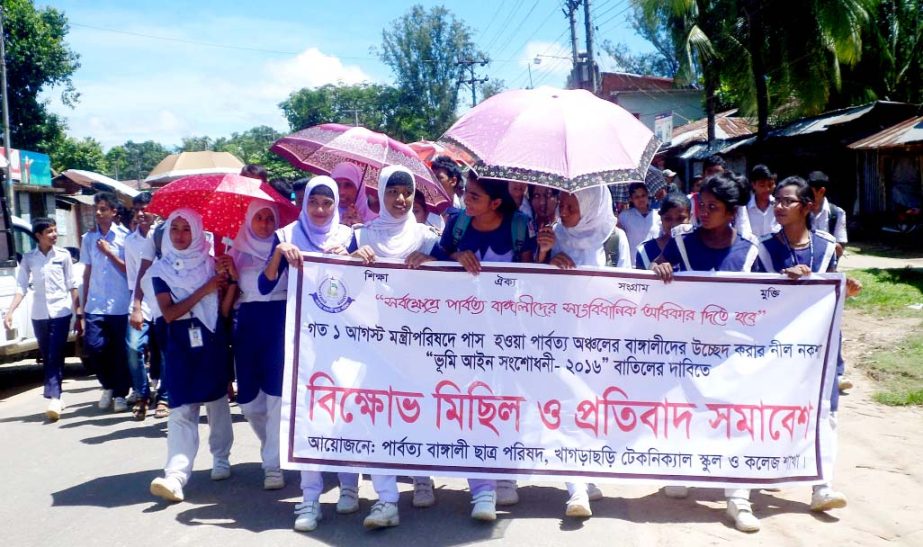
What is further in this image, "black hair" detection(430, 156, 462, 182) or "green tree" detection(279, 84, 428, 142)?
"green tree" detection(279, 84, 428, 142)

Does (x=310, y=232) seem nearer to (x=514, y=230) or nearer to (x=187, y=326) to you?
(x=187, y=326)

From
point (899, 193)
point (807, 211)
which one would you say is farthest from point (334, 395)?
point (899, 193)

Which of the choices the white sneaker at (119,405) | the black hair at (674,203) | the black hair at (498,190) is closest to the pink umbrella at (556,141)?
the black hair at (498,190)

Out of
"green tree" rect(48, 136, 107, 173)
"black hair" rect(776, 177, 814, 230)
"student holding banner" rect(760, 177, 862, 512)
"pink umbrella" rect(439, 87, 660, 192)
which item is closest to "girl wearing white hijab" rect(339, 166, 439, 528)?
"pink umbrella" rect(439, 87, 660, 192)

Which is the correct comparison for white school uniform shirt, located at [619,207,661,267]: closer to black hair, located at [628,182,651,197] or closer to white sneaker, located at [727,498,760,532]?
black hair, located at [628,182,651,197]

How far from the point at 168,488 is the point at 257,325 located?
→ 1.01 m

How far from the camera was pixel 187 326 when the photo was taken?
193 inches

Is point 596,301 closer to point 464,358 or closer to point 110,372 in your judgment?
point 464,358

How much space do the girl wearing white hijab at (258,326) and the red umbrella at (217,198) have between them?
0.08 metres

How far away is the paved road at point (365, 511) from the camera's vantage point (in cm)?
421

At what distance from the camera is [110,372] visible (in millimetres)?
7699

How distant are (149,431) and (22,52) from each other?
27999 mm

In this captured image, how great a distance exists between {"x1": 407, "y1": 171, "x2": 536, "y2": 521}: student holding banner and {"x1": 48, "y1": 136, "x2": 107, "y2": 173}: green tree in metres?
33.3

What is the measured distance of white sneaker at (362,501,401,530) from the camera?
4.23 meters
